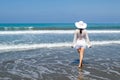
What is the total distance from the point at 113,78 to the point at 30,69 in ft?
10.3

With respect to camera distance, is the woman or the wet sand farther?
the woman

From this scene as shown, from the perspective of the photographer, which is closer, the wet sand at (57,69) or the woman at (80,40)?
the wet sand at (57,69)

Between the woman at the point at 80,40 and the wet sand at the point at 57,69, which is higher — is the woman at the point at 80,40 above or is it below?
above

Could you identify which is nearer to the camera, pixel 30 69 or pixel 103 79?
pixel 103 79

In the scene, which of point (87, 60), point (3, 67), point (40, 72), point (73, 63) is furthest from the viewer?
point (87, 60)

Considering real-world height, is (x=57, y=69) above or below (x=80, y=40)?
below

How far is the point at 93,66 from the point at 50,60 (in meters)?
2.30

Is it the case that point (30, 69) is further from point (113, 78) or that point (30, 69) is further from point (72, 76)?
point (113, 78)

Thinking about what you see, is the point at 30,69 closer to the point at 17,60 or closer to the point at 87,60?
the point at 17,60

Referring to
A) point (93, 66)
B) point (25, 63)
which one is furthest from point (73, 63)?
point (25, 63)

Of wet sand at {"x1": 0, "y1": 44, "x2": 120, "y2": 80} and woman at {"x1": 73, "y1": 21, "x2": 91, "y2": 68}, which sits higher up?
woman at {"x1": 73, "y1": 21, "x2": 91, "y2": 68}

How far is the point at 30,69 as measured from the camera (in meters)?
9.50

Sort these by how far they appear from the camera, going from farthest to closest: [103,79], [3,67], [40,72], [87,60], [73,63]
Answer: [87,60] → [73,63] → [3,67] → [40,72] → [103,79]

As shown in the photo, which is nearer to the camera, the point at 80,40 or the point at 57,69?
the point at 57,69
